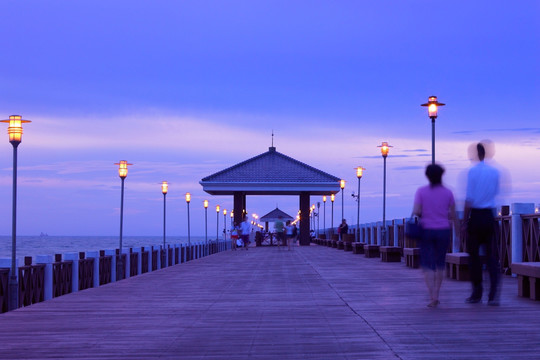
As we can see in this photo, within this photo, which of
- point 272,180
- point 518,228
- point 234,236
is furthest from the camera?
point 272,180

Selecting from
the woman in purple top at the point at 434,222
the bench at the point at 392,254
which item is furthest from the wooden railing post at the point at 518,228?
the bench at the point at 392,254

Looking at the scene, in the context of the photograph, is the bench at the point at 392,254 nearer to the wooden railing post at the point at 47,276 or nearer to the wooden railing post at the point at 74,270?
the wooden railing post at the point at 74,270

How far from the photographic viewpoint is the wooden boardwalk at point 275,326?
20.8 feet

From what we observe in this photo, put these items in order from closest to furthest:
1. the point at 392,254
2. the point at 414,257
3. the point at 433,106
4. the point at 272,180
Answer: the point at 414,257
the point at 433,106
the point at 392,254
the point at 272,180

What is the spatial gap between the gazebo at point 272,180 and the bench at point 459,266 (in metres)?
40.5

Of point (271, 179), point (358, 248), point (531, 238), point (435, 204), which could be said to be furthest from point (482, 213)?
point (271, 179)

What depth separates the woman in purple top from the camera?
9.48m

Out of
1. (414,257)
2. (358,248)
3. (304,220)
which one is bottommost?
(358,248)

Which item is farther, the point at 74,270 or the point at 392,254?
the point at 392,254

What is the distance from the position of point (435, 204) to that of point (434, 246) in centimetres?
52

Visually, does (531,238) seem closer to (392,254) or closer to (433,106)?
(433,106)

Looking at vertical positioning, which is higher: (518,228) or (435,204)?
(435,204)

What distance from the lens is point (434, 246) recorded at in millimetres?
9492

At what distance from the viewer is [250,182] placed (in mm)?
55719
